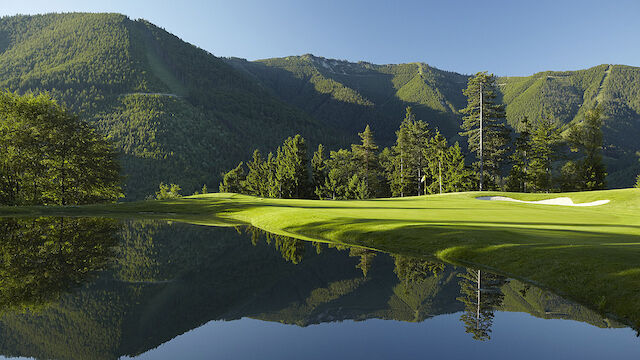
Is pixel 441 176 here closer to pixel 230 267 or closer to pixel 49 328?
pixel 230 267

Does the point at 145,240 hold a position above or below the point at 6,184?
below

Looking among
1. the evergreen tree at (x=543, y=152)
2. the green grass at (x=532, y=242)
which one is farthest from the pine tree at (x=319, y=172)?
the green grass at (x=532, y=242)

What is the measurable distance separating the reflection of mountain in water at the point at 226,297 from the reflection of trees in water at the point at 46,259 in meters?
0.30

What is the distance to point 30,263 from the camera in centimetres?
1471

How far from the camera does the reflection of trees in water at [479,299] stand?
30.1 feet

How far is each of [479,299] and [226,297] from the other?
27.4 ft

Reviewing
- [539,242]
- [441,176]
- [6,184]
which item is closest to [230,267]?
[539,242]

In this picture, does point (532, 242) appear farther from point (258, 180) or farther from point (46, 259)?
point (258, 180)

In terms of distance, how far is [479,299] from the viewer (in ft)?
A: 36.8

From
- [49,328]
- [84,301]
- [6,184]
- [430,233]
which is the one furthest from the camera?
[6,184]

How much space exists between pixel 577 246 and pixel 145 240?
24.3 meters

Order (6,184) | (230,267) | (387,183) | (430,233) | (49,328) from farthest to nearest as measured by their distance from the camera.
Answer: (387,183) → (6,184) → (430,233) → (230,267) → (49,328)

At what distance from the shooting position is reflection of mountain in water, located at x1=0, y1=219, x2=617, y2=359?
340 inches

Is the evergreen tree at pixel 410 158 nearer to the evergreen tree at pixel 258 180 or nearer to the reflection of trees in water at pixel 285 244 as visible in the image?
the evergreen tree at pixel 258 180
